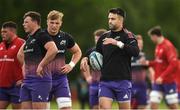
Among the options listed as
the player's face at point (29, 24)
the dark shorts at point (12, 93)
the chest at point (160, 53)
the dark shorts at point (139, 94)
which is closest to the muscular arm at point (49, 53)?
the player's face at point (29, 24)

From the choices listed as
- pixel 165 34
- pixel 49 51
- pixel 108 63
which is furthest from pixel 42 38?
pixel 165 34

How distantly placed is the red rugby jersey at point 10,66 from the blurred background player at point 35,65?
5.34 feet

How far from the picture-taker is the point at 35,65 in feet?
48.6

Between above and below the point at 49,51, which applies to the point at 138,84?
below

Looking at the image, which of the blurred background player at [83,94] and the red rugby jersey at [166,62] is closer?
the red rugby jersey at [166,62]

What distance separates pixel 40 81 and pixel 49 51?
65 centimetres

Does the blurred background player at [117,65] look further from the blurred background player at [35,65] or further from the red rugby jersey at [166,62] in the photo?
the red rugby jersey at [166,62]

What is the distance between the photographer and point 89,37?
44031 mm

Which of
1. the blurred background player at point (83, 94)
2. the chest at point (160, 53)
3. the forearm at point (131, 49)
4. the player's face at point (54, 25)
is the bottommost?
the blurred background player at point (83, 94)

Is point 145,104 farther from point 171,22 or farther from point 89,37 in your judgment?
point 171,22

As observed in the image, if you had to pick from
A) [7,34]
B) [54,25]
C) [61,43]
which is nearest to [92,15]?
[7,34]

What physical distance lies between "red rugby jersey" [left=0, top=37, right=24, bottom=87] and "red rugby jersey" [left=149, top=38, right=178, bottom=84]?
5402 mm

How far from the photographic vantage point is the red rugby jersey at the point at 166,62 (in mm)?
20578

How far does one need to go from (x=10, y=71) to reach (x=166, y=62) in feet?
19.3
